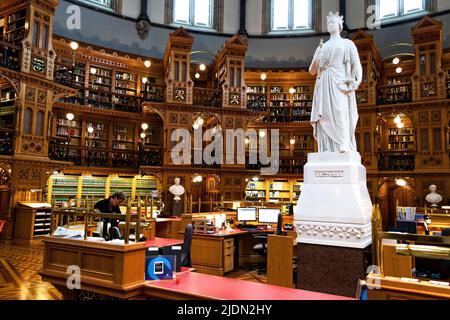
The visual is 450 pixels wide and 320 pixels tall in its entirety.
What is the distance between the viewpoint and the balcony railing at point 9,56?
9.93 metres

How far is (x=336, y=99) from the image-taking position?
15.2 feet

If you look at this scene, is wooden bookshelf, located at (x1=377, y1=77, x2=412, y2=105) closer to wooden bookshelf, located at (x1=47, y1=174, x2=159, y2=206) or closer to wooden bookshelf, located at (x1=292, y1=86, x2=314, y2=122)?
wooden bookshelf, located at (x1=292, y1=86, x2=314, y2=122)

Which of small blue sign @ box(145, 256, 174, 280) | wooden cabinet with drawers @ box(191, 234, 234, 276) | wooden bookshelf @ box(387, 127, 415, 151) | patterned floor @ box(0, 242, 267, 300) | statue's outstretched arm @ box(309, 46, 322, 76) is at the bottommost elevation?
patterned floor @ box(0, 242, 267, 300)

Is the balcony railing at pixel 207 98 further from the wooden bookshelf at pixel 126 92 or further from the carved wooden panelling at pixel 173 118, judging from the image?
the wooden bookshelf at pixel 126 92

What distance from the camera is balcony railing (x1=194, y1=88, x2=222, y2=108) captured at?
14062 millimetres

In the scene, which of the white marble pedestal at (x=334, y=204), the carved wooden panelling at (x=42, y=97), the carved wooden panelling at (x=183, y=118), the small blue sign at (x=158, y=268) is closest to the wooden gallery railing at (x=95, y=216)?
the small blue sign at (x=158, y=268)

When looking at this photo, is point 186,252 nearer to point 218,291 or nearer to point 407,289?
point 218,291

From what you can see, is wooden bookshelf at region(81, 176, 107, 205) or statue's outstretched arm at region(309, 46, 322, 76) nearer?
statue's outstretched arm at region(309, 46, 322, 76)

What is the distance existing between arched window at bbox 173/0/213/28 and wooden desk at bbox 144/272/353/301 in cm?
1625

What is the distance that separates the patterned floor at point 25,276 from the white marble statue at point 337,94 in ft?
9.99

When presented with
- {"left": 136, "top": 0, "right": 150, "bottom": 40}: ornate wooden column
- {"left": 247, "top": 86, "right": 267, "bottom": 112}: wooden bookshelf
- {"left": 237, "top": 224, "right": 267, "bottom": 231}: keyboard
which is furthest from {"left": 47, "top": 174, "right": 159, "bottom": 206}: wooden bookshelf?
{"left": 136, "top": 0, "right": 150, "bottom": 40}: ornate wooden column

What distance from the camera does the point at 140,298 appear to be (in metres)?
2.78
